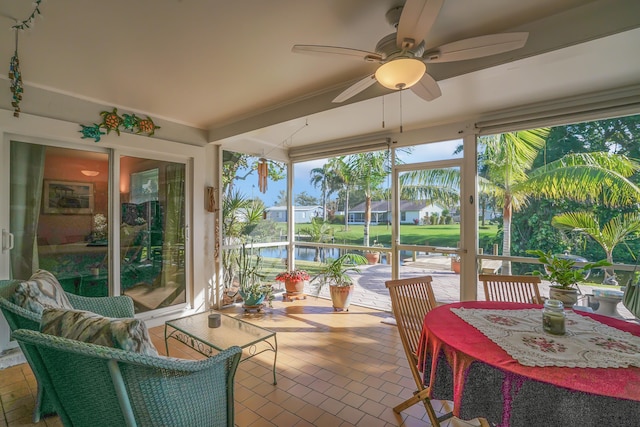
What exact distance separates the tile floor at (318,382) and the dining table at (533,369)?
76cm

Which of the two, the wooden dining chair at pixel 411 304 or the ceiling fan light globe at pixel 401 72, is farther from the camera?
the wooden dining chair at pixel 411 304

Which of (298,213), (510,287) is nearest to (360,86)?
(510,287)

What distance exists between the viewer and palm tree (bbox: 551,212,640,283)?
8.84 ft

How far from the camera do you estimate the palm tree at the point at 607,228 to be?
270 cm

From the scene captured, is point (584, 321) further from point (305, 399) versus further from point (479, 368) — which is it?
point (305, 399)

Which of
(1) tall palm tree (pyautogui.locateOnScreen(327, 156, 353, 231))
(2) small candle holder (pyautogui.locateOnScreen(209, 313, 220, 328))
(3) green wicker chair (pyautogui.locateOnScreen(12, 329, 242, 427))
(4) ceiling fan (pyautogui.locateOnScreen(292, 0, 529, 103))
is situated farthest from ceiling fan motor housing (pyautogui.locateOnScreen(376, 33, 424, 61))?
(1) tall palm tree (pyautogui.locateOnScreen(327, 156, 353, 231))

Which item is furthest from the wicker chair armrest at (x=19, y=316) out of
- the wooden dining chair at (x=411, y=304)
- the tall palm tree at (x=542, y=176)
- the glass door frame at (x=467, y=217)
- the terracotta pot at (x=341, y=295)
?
the tall palm tree at (x=542, y=176)

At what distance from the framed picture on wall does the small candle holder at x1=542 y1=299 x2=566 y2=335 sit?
13.0 feet

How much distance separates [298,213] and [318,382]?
3.14 m

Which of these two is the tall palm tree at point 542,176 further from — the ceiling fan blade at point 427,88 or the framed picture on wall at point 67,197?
the framed picture on wall at point 67,197

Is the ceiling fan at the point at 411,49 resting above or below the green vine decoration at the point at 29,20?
below

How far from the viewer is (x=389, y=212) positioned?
411cm

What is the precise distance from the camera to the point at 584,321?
158 centimetres

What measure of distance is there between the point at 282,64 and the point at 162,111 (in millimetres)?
1835
